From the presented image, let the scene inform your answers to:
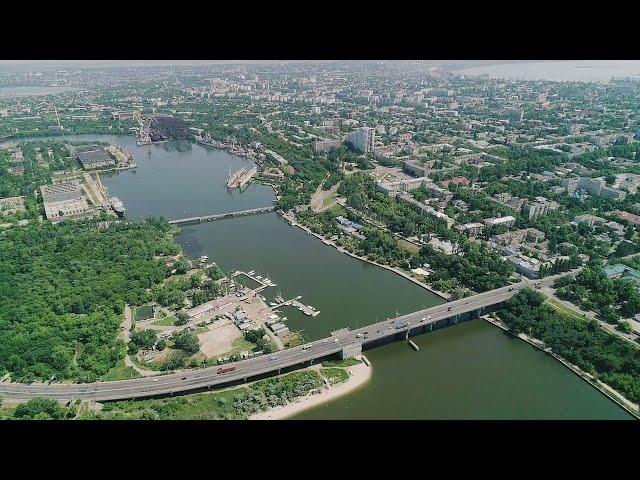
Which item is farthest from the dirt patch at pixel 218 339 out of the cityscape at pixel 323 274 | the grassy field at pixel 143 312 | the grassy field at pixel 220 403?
the grassy field at pixel 143 312

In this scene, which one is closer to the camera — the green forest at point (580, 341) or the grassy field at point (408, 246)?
the green forest at point (580, 341)

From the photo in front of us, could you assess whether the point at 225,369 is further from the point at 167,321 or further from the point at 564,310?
the point at 564,310

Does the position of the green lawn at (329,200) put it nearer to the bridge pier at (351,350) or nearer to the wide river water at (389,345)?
the wide river water at (389,345)

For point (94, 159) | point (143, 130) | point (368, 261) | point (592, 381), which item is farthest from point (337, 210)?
point (143, 130)

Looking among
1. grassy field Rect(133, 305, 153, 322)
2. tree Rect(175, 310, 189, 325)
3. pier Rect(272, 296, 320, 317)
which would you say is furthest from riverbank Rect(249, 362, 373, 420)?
grassy field Rect(133, 305, 153, 322)

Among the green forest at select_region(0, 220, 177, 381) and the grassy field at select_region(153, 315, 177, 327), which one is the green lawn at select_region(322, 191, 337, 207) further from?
the grassy field at select_region(153, 315, 177, 327)

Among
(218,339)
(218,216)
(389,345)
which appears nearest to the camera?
(218,339)
